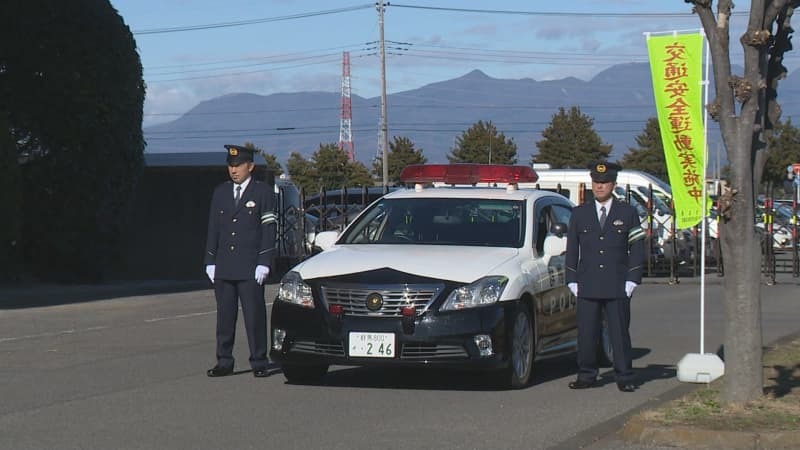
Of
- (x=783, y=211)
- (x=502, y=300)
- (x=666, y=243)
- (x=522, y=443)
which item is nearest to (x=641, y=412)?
(x=522, y=443)

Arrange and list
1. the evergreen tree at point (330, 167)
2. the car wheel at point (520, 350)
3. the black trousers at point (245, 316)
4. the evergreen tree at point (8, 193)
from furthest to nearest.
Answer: the evergreen tree at point (330, 167) < the evergreen tree at point (8, 193) < the black trousers at point (245, 316) < the car wheel at point (520, 350)

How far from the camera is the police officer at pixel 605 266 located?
11.2 meters

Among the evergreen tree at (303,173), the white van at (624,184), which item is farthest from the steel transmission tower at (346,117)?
the white van at (624,184)

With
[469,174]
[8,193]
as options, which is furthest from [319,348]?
[8,193]

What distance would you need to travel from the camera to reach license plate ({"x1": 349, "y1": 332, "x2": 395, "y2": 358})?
10781mm

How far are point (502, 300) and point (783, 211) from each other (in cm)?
3591

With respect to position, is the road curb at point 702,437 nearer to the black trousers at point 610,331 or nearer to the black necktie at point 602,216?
the black trousers at point 610,331

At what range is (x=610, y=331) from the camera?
37.2 ft

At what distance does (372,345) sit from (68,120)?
16.0 metres

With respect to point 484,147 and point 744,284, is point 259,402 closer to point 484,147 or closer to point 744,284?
point 744,284

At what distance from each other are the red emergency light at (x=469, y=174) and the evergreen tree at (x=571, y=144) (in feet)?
230

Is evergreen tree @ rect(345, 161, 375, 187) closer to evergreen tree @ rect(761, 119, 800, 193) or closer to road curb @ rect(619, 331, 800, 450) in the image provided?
evergreen tree @ rect(761, 119, 800, 193)

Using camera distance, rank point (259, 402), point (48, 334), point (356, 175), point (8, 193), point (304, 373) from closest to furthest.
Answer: point (259, 402)
point (304, 373)
point (48, 334)
point (8, 193)
point (356, 175)

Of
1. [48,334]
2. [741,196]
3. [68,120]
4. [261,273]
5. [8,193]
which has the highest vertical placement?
[68,120]
